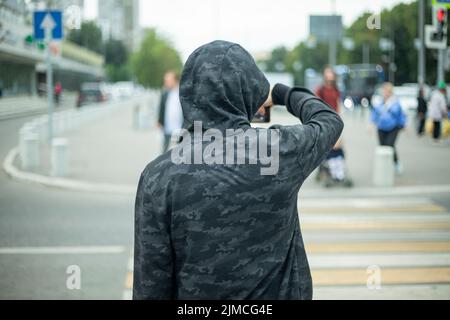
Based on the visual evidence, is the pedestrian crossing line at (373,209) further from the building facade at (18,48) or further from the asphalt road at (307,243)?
the building facade at (18,48)

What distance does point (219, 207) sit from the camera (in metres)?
2.00

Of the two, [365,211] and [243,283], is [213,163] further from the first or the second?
[365,211]

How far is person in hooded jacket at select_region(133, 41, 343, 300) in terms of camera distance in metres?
2.00

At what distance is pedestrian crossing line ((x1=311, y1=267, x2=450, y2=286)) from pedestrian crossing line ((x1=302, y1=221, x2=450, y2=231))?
1.83 m

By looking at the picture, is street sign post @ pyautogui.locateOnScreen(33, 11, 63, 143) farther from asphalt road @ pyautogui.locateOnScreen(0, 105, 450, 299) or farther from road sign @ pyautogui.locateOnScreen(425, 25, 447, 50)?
road sign @ pyautogui.locateOnScreen(425, 25, 447, 50)

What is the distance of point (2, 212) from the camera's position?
28.2 feet

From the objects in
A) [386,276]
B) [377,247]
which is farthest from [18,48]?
[386,276]

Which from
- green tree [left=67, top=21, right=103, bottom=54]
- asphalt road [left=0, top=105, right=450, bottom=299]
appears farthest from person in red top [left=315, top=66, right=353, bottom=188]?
green tree [left=67, top=21, right=103, bottom=54]

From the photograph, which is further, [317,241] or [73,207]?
[73,207]

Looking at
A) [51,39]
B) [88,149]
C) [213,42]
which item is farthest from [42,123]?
[213,42]

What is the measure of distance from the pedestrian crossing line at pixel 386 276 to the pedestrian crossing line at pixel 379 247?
70cm

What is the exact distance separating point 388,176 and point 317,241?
13.5 ft

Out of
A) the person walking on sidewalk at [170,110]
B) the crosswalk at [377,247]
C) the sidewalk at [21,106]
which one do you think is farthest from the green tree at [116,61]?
the crosswalk at [377,247]

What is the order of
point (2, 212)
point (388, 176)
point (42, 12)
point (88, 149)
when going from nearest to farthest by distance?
point (2, 212)
point (388, 176)
point (42, 12)
point (88, 149)
